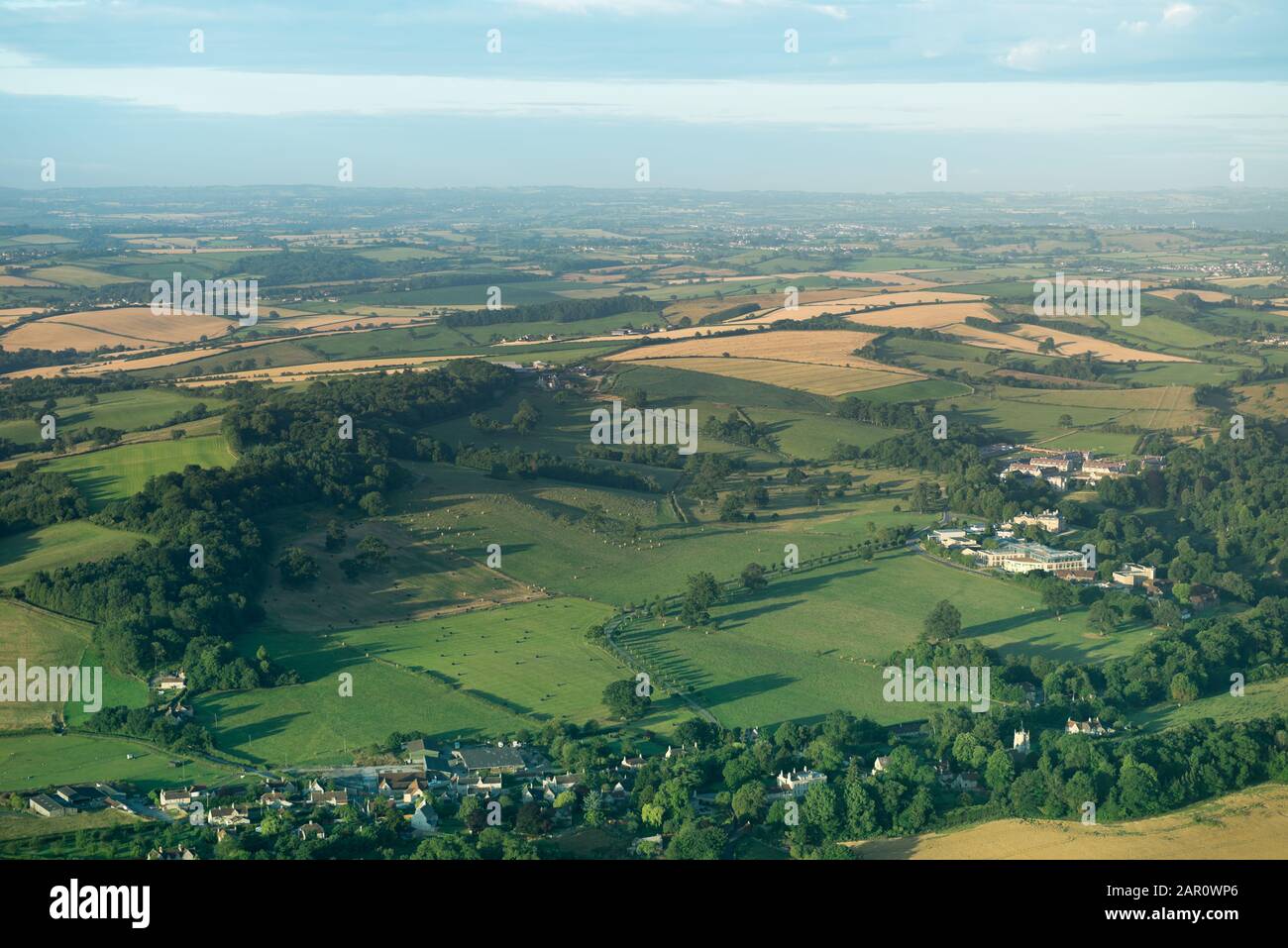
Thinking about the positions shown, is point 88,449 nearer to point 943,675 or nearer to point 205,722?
point 205,722

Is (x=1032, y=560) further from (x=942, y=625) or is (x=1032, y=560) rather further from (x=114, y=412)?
(x=114, y=412)

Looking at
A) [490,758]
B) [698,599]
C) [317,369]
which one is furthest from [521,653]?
[317,369]

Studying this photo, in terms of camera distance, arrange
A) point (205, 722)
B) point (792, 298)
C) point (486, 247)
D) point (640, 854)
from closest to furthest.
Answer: point (640, 854), point (205, 722), point (792, 298), point (486, 247)

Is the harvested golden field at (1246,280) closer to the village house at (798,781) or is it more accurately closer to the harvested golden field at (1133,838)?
the harvested golden field at (1133,838)

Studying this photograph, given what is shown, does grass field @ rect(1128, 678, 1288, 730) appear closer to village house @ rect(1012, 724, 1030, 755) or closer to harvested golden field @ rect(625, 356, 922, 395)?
village house @ rect(1012, 724, 1030, 755)
